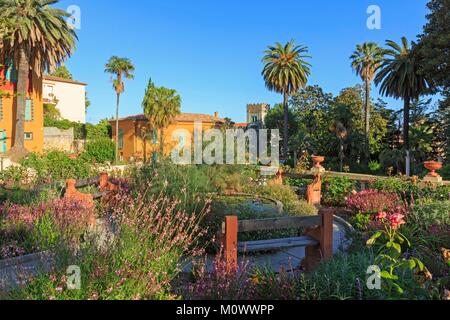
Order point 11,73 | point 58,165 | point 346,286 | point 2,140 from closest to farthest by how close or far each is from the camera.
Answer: point 346,286, point 58,165, point 2,140, point 11,73

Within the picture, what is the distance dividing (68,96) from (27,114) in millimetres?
16905

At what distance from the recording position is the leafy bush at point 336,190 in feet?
34.2

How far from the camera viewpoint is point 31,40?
2275cm

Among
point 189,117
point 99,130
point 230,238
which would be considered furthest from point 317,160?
point 99,130

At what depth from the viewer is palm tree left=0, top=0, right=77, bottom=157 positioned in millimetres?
22188

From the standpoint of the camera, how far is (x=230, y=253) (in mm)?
3707

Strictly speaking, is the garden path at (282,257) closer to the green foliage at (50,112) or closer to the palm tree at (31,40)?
the palm tree at (31,40)

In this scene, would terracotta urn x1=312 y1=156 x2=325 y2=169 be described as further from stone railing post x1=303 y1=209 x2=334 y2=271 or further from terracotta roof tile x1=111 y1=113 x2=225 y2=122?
terracotta roof tile x1=111 y1=113 x2=225 y2=122

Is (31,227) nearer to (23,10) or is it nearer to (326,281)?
(326,281)

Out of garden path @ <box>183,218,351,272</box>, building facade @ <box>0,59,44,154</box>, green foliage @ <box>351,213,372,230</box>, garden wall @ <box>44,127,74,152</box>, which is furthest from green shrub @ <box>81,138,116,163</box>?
garden path @ <box>183,218,351,272</box>

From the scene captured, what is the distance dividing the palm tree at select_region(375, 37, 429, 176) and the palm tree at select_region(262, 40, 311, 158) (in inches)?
304

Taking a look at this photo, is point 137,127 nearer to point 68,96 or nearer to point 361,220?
point 68,96
